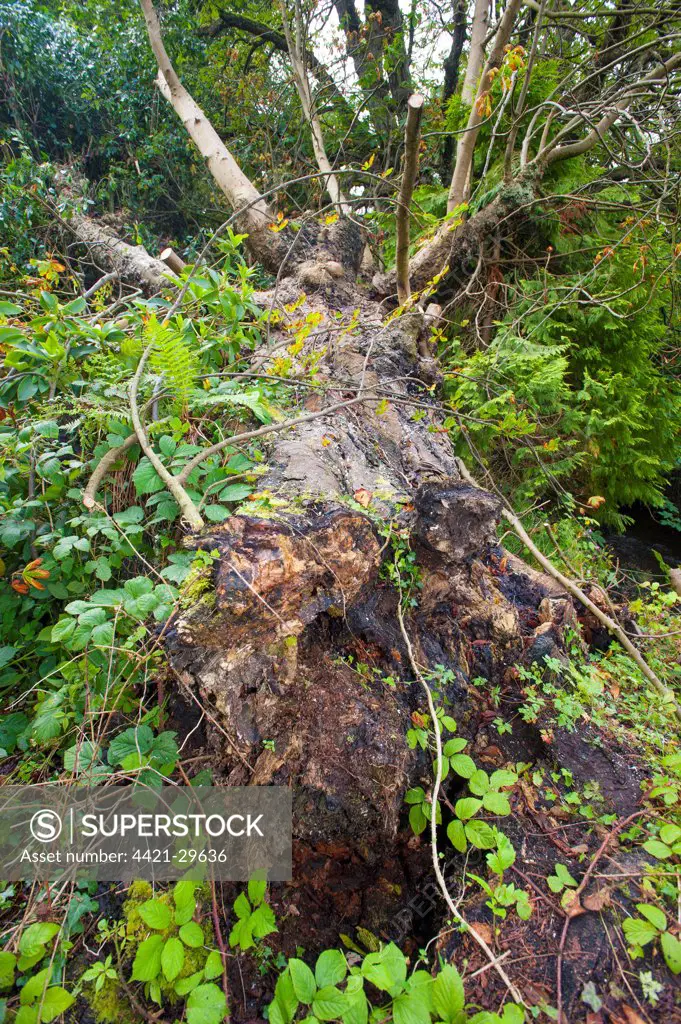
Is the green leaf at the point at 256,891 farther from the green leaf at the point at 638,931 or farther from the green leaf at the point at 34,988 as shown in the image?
the green leaf at the point at 638,931

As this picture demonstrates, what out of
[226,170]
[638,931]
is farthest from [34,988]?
[226,170]

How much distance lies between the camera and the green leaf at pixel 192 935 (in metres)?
1.15

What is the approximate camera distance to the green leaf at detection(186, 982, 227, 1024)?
41.8 inches

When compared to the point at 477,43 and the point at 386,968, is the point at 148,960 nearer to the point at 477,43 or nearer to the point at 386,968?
the point at 386,968

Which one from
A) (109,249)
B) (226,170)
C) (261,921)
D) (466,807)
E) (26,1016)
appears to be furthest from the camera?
(109,249)

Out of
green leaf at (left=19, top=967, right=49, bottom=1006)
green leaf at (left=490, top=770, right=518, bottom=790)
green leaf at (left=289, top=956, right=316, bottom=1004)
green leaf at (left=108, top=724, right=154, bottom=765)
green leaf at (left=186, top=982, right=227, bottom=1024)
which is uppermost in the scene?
green leaf at (left=108, top=724, right=154, bottom=765)

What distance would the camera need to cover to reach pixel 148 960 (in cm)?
112

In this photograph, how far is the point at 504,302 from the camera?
4.20 metres

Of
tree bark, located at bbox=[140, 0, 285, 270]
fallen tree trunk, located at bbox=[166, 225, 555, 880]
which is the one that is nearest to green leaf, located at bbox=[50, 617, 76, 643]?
fallen tree trunk, located at bbox=[166, 225, 555, 880]

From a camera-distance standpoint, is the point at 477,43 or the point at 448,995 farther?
the point at 477,43

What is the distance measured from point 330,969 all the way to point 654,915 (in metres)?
0.96

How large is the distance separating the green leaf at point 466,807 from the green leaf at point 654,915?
19.8 inches

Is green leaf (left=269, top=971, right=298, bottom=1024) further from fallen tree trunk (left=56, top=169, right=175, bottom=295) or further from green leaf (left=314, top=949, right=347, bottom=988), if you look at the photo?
fallen tree trunk (left=56, top=169, right=175, bottom=295)

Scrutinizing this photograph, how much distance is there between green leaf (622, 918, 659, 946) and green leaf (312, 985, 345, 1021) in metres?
0.86
